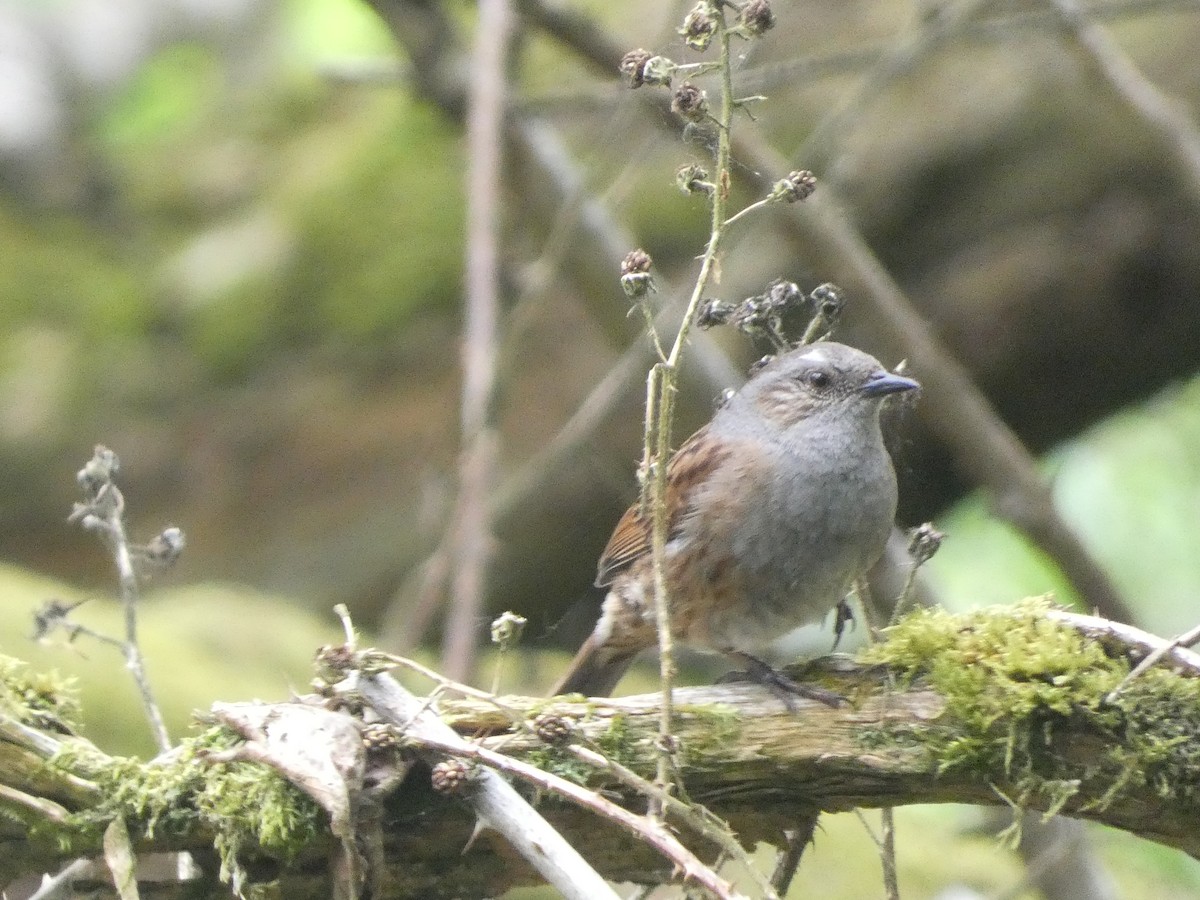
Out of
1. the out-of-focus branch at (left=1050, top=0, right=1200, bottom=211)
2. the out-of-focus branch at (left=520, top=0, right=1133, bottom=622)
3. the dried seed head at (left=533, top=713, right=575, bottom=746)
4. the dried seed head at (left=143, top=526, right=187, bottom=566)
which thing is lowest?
the dried seed head at (left=533, top=713, right=575, bottom=746)

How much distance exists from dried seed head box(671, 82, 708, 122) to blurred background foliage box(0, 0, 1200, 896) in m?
1.96

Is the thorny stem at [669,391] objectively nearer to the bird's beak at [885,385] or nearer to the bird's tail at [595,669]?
the bird's beak at [885,385]

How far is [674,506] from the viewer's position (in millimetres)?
3619

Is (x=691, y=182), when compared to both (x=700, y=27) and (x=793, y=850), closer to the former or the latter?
(x=700, y=27)

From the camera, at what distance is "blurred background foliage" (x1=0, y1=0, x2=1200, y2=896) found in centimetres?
546

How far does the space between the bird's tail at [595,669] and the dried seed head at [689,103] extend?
1.98 meters

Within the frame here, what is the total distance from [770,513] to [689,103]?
1.47 metres

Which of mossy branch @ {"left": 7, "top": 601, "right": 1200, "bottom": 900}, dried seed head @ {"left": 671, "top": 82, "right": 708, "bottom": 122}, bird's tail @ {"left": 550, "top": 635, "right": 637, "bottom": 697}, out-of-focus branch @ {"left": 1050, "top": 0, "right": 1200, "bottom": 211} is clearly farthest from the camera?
out-of-focus branch @ {"left": 1050, "top": 0, "right": 1200, "bottom": 211}

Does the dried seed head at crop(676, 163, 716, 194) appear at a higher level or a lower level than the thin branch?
higher

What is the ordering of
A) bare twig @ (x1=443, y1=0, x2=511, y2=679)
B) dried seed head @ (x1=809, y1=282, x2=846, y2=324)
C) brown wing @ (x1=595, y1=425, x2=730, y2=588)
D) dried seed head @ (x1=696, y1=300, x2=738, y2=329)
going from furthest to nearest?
brown wing @ (x1=595, y1=425, x2=730, y2=588)
bare twig @ (x1=443, y1=0, x2=511, y2=679)
dried seed head @ (x1=809, y1=282, x2=846, y2=324)
dried seed head @ (x1=696, y1=300, x2=738, y2=329)

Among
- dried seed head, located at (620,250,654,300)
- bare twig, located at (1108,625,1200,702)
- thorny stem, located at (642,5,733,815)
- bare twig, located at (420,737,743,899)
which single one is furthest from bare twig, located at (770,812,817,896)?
dried seed head, located at (620,250,654,300)

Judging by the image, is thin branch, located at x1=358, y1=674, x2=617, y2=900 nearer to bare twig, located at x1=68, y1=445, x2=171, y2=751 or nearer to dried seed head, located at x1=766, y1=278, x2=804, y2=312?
bare twig, located at x1=68, y1=445, x2=171, y2=751

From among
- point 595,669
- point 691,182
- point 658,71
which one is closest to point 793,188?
point 691,182

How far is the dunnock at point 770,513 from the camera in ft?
11.0
